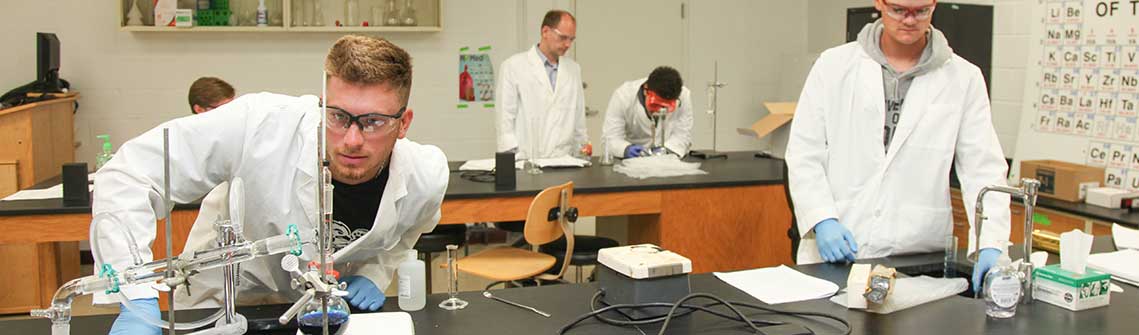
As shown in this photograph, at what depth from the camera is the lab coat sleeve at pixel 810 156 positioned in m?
2.41

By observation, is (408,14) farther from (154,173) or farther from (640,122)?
(154,173)

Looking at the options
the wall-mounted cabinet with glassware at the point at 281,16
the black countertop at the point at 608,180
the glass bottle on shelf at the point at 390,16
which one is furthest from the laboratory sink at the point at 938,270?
the glass bottle on shelf at the point at 390,16

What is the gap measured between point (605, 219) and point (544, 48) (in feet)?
3.08

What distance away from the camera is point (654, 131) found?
4.43 m

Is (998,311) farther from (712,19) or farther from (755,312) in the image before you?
(712,19)

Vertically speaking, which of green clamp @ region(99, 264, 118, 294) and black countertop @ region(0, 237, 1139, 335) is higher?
green clamp @ region(99, 264, 118, 294)

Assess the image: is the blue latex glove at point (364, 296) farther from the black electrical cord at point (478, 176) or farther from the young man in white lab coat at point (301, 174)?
the black electrical cord at point (478, 176)

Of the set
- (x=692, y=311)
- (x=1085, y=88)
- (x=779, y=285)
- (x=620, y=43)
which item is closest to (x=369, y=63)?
(x=692, y=311)

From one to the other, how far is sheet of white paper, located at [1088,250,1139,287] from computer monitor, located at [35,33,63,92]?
4.63 meters

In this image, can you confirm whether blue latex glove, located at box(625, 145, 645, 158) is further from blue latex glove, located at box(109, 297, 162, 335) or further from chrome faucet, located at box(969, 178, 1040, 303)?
blue latex glove, located at box(109, 297, 162, 335)

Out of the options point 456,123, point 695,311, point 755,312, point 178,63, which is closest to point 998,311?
point 755,312

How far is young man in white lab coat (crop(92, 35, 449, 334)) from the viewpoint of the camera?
5.33 feet

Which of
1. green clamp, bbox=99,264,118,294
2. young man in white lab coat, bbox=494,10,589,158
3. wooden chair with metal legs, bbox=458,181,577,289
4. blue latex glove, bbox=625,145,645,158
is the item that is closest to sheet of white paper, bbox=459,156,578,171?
blue latex glove, bbox=625,145,645,158

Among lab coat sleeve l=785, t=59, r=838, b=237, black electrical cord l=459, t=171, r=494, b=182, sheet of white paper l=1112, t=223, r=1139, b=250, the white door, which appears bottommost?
sheet of white paper l=1112, t=223, r=1139, b=250
